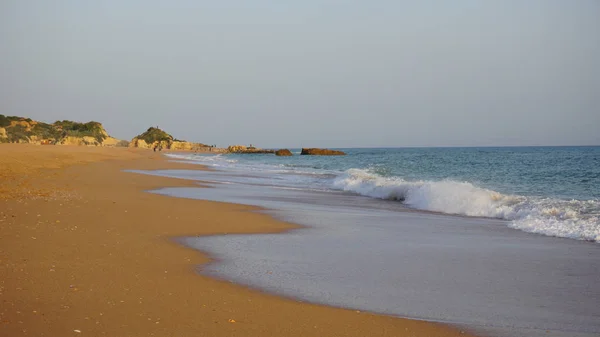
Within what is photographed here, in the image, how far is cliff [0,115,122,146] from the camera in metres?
70.2

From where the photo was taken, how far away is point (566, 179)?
80.0 ft

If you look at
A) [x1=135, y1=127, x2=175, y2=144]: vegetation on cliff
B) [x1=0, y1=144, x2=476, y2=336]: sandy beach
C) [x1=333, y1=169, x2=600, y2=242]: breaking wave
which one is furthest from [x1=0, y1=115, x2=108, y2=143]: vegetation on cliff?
[x1=0, y1=144, x2=476, y2=336]: sandy beach

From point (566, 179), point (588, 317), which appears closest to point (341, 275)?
point (588, 317)

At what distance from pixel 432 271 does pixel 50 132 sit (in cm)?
8513

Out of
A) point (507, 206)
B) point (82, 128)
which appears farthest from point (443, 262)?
point (82, 128)

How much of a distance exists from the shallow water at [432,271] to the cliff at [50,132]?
207ft

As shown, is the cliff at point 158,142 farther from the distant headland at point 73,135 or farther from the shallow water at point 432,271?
the shallow water at point 432,271

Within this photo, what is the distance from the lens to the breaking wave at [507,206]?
10.5m

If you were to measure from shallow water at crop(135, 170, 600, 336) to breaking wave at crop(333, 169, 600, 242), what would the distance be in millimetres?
712

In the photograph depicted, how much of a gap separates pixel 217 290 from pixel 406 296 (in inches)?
79.5

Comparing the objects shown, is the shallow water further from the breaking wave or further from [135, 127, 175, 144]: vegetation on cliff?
[135, 127, 175, 144]: vegetation on cliff

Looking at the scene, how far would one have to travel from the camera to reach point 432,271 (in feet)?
22.3

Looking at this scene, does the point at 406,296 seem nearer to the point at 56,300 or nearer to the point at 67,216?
the point at 56,300

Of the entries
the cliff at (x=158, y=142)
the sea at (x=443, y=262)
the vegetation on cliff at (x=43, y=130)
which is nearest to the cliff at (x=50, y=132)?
the vegetation on cliff at (x=43, y=130)
